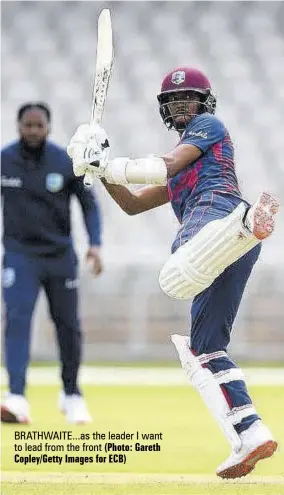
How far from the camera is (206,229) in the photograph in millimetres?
3441

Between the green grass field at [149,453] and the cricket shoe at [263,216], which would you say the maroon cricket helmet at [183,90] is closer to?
Answer: the cricket shoe at [263,216]

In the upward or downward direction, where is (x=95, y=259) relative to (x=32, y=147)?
downward

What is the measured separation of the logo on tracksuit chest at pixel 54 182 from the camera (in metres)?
5.51

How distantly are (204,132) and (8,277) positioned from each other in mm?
2148

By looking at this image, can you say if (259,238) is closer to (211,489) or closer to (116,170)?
(116,170)

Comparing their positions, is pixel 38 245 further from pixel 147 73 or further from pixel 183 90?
pixel 147 73

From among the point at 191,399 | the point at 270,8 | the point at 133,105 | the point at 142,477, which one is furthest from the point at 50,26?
the point at 142,477

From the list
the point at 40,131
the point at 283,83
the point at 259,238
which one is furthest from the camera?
the point at 283,83

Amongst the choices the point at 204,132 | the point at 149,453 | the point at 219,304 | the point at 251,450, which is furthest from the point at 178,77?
the point at 149,453

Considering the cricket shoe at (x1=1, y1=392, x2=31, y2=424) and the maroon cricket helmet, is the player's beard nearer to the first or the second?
the cricket shoe at (x1=1, y1=392, x2=31, y2=424)

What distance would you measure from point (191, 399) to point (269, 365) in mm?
2250

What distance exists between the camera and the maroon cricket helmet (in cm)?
365

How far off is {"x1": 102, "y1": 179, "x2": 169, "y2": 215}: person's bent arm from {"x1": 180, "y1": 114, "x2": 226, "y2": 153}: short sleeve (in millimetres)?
294

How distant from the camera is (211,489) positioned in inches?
138
